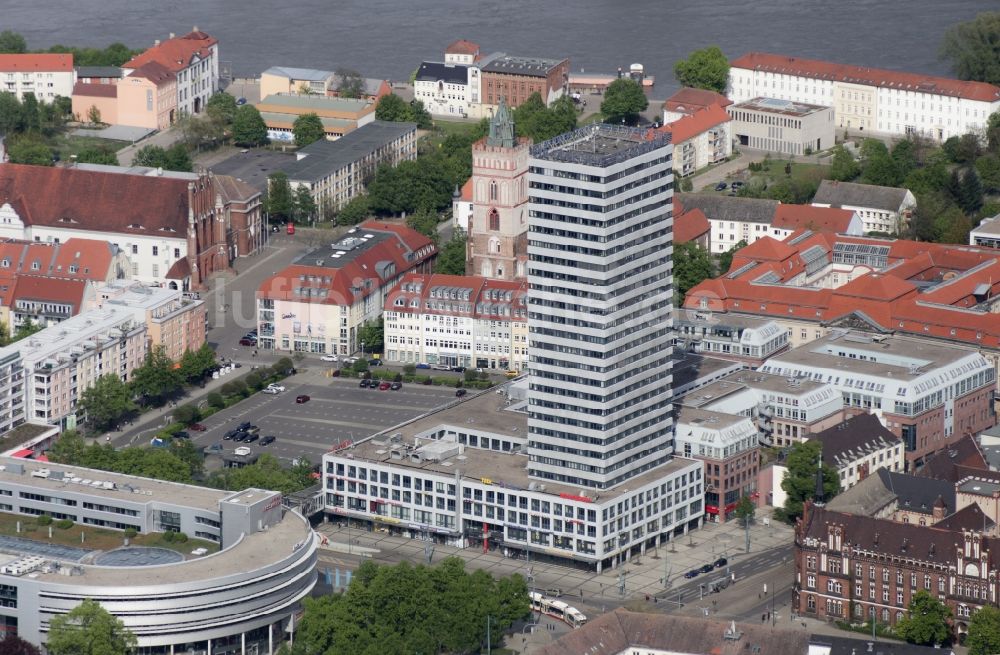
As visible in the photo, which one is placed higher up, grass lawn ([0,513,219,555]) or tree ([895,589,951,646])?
grass lawn ([0,513,219,555])

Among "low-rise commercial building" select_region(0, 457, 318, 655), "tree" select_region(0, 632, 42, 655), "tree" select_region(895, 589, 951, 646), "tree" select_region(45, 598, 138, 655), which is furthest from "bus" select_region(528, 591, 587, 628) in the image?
"tree" select_region(0, 632, 42, 655)

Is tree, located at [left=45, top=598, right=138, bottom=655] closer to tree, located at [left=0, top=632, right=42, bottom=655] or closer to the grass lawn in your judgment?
tree, located at [left=0, top=632, right=42, bottom=655]

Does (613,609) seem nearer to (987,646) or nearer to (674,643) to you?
(674,643)

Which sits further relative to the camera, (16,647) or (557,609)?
(557,609)

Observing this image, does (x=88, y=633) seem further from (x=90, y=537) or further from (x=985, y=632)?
(x=985, y=632)

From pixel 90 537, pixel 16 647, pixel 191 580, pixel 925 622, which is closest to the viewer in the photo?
pixel 16 647

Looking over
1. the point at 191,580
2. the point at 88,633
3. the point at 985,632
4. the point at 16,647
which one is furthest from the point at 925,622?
the point at 16,647

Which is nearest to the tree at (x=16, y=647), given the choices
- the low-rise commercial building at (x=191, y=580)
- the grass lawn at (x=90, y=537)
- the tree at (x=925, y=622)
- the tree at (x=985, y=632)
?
the low-rise commercial building at (x=191, y=580)
